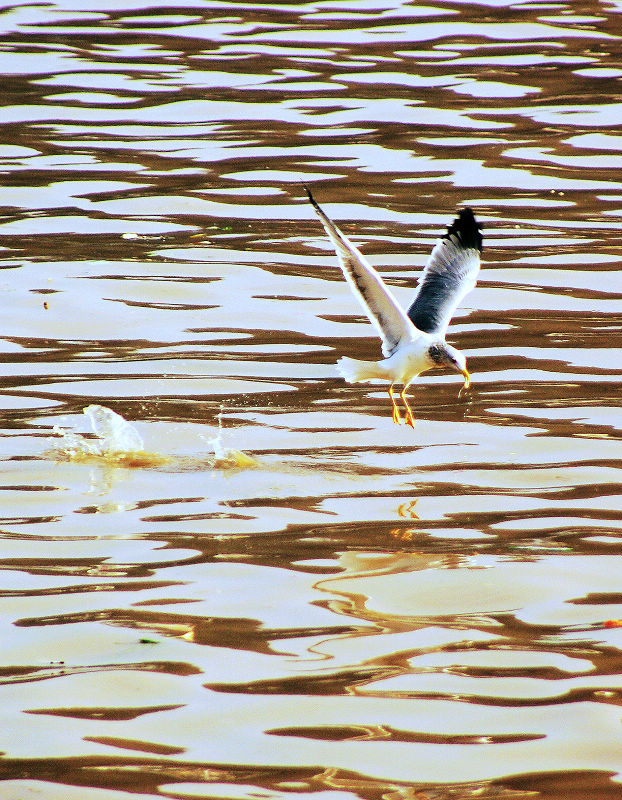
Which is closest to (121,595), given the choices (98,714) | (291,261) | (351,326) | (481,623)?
(98,714)

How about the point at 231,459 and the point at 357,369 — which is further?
the point at 357,369

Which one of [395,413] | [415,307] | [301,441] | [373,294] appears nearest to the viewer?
[373,294]

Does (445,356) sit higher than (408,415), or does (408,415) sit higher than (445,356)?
(445,356)

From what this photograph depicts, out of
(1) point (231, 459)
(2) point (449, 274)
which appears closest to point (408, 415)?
(1) point (231, 459)

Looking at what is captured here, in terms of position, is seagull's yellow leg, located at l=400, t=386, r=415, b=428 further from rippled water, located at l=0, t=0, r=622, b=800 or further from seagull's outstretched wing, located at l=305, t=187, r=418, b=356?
seagull's outstretched wing, located at l=305, t=187, r=418, b=356

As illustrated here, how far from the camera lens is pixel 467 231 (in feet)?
34.2

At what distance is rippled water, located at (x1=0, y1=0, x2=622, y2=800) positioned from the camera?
5.39 metres

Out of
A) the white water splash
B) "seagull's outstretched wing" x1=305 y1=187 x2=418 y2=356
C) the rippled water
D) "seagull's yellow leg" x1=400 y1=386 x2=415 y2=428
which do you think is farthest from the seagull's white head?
the white water splash

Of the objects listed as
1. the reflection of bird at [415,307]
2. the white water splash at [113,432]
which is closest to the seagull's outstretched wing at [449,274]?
the reflection of bird at [415,307]

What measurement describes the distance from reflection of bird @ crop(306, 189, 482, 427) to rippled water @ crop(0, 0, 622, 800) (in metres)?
0.48

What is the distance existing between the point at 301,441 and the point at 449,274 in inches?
75.9

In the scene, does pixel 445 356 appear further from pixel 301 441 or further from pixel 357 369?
pixel 301 441

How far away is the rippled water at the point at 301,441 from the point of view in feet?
17.7

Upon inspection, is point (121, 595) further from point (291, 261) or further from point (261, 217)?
point (261, 217)
